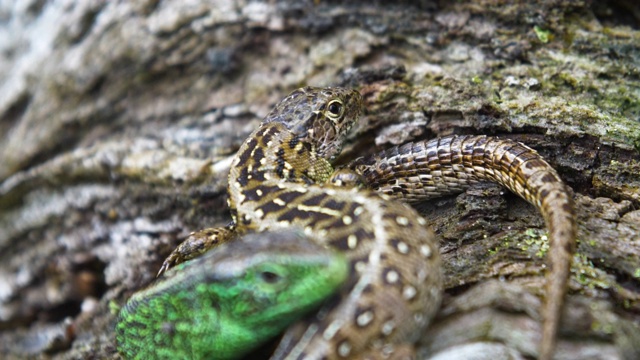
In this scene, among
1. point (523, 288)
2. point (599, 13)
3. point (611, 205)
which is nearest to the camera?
point (523, 288)

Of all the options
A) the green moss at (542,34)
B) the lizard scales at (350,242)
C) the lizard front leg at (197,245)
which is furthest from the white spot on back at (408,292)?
the green moss at (542,34)

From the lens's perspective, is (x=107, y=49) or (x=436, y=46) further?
(x=107, y=49)

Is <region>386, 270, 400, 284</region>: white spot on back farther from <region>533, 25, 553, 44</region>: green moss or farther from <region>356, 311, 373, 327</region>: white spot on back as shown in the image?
<region>533, 25, 553, 44</region>: green moss

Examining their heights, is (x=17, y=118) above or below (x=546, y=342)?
below

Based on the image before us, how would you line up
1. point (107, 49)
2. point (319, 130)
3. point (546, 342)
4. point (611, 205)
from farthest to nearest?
point (107, 49), point (319, 130), point (611, 205), point (546, 342)

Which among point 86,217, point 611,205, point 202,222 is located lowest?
point 86,217

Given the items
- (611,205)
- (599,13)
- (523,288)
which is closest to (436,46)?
(599,13)

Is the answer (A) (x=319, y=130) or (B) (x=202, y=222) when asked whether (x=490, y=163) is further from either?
(B) (x=202, y=222)

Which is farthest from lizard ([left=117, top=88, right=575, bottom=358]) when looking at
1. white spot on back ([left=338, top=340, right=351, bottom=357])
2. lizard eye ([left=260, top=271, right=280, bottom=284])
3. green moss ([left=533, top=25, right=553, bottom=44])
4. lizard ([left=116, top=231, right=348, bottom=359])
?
green moss ([left=533, top=25, right=553, bottom=44])
